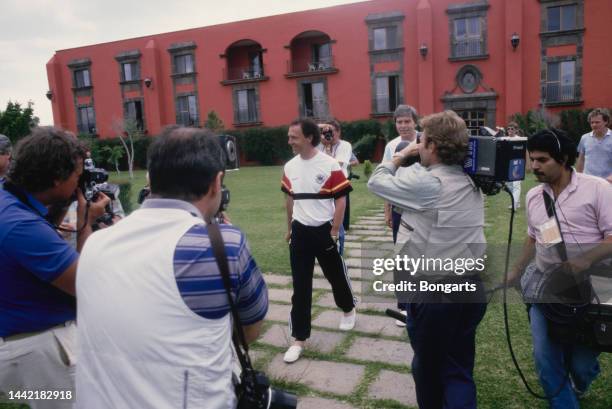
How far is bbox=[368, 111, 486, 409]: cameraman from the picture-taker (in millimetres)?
2338

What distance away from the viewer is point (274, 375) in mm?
3451

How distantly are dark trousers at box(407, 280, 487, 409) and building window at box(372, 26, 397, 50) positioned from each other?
23780mm

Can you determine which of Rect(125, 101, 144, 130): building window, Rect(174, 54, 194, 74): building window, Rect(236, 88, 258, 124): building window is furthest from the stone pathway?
Rect(125, 101, 144, 130): building window

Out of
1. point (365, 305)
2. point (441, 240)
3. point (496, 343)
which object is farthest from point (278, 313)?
point (441, 240)

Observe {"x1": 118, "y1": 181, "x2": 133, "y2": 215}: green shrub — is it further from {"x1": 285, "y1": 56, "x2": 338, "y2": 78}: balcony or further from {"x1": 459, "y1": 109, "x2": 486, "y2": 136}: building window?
{"x1": 285, "y1": 56, "x2": 338, "y2": 78}: balcony

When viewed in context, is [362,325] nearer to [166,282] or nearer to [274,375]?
[274,375]

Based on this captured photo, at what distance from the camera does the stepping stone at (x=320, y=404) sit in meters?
3.00

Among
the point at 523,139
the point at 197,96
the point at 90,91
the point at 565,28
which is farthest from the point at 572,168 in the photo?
the point at 90,91

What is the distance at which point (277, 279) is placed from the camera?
5.65 m

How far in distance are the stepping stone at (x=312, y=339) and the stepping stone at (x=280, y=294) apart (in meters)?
0.74

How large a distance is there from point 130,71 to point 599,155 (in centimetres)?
2852

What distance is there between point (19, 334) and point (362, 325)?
282 centimetres

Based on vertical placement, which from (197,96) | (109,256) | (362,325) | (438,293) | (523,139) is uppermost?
(197,96)

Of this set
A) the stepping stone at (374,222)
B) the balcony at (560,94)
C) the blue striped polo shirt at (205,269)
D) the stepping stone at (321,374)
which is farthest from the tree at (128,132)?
the blue striped polo shirt at (205,269)
